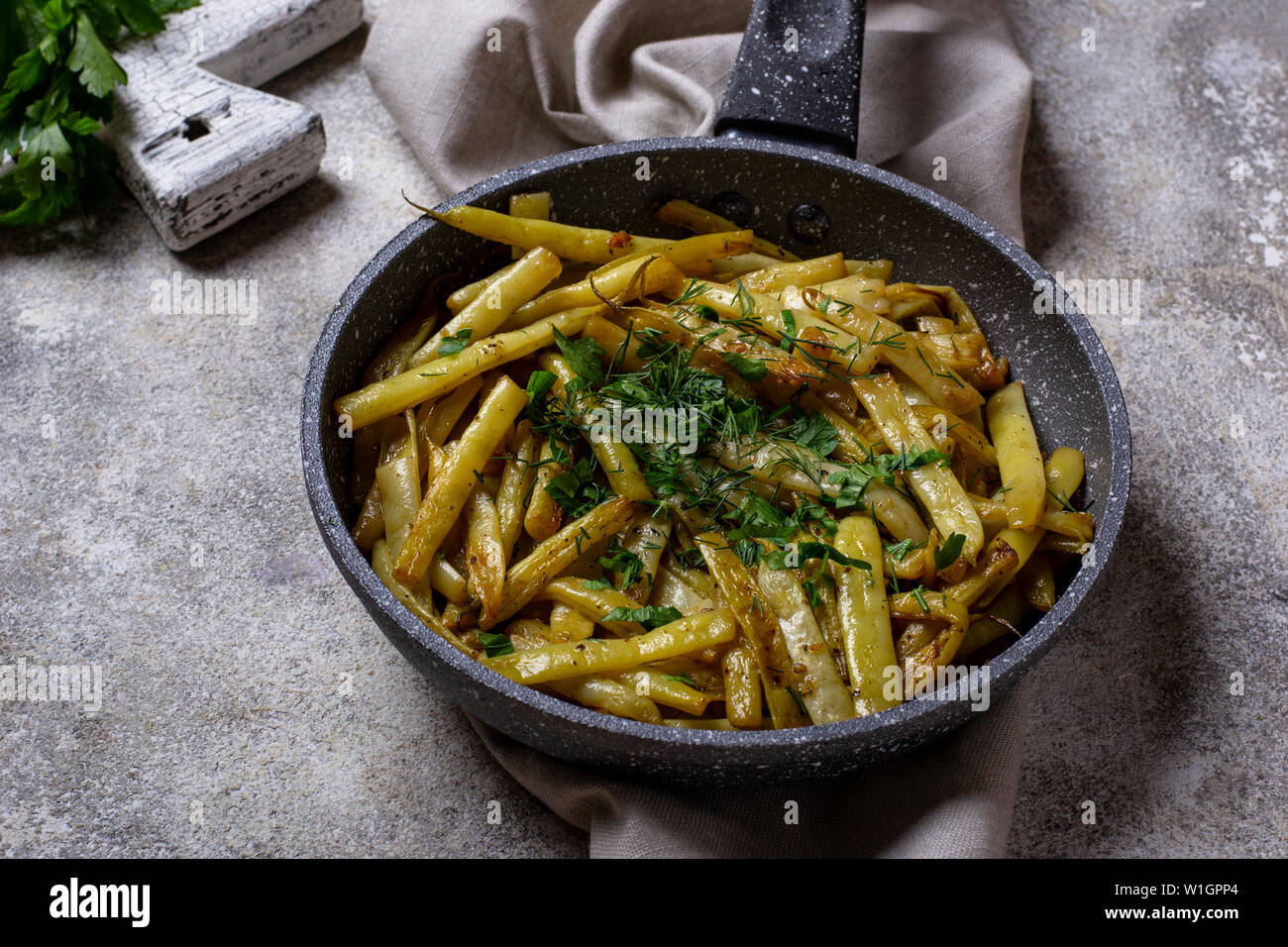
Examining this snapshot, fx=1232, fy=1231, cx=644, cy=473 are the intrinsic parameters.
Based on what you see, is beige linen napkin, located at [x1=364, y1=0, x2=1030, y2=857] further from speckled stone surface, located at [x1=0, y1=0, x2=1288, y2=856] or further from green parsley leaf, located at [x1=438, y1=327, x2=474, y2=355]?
green parsley leaf, located at [x1=438, y1=327, x2=474, y2=355]

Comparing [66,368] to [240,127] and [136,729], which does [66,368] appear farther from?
[136,729]

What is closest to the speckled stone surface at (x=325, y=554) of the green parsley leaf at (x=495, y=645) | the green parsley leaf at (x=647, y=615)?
the green parsley leaf at (x=495, y=645)

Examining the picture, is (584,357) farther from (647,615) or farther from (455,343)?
(647,615)

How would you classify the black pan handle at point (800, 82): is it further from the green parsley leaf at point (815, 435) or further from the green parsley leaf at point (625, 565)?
the green parsley leaf at point (625, 565)

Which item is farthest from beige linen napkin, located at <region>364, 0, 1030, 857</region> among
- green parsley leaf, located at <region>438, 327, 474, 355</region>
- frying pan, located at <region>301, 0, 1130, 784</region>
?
green parsley leaf, located at <region>438, 327, 474, 355</region>

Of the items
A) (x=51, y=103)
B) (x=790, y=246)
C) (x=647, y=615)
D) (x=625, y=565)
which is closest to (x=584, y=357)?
(x=625, y=565)
